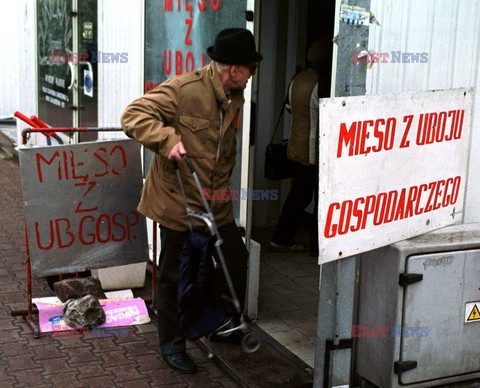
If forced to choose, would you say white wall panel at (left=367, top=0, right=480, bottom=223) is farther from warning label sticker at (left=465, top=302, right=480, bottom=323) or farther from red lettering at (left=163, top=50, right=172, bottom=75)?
red lettering at (left=163, top=50, right=172, bottom=75)

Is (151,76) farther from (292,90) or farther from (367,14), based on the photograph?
(367,14)

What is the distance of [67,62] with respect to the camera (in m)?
9.52

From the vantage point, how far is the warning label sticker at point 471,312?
4.38 meters

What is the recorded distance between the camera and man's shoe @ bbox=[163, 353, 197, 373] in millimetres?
4797

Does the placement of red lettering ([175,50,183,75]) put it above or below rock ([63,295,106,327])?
above

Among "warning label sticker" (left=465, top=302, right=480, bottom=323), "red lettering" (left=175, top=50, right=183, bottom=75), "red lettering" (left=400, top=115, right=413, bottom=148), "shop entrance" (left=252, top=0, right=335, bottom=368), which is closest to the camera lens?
"red lettering" (left=400, top=115, right=413, bottom=148)

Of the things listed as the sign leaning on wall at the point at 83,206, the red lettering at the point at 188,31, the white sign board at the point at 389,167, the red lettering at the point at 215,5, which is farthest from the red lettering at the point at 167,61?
the white sign board at the point at 389,167

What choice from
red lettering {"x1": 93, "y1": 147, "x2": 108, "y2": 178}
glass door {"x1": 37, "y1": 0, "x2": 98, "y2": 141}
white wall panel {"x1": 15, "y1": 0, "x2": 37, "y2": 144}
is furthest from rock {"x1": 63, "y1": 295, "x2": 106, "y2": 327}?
white wall panel {"x1": 15, "y1": 0, "x2": 37, "y2": 144}

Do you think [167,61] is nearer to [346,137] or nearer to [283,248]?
[283,248]

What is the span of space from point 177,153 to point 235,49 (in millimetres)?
720

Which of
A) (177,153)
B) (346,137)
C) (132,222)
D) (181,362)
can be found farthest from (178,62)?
(346,137)

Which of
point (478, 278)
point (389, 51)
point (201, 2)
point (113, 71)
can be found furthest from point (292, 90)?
point (478, 278)

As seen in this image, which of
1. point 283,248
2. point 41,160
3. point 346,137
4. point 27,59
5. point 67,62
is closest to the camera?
point 346,137

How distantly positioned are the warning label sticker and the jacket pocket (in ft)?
5.63
